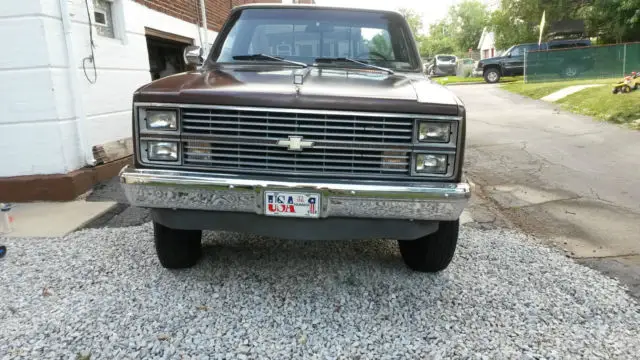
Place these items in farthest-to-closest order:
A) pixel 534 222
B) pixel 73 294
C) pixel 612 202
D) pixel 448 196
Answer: pixel 612 202
pixel 534 222
pixel 73 294
pixel 448 196

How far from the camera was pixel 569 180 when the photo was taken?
5977 mm

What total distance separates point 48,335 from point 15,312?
0.45 metres

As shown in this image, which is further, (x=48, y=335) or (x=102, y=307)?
(x=102, y=307)

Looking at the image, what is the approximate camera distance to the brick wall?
24.2 feet

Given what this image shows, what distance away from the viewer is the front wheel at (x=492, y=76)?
936 inches

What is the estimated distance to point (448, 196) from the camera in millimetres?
2664

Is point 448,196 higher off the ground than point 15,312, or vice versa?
point 448,196

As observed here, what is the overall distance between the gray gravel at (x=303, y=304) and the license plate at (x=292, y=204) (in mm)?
645

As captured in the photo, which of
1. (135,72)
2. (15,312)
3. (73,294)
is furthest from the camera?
(135,72)

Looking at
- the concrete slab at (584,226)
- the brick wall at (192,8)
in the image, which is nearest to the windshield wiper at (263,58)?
A: the concrete slab at (584,226)

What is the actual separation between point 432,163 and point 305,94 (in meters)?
0.82

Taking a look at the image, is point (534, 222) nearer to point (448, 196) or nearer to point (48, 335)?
point (448, 196)

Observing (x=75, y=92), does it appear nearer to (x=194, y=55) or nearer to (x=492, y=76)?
(x=194, y=55)

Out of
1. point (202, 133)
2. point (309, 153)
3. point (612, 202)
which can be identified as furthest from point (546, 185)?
point (202, 133)
